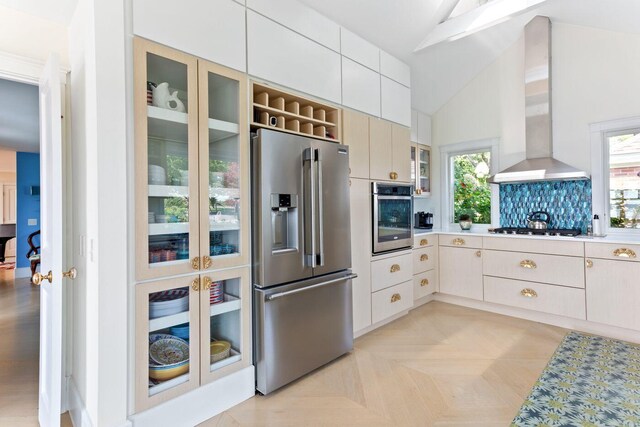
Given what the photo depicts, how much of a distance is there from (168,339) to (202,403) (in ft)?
1.38

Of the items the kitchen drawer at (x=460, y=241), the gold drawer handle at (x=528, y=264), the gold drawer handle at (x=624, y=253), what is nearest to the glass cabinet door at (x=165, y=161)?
the kitchen drawer at (x=460, y=241)

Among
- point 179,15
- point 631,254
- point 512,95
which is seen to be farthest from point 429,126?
point 179,15

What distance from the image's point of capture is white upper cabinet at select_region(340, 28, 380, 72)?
2.83 m

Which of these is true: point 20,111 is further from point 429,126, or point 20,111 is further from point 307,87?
point 429,126

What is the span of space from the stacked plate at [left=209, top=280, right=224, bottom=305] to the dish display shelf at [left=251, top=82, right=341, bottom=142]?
1.05 metres

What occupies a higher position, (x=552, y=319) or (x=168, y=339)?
(x=168, y=339)

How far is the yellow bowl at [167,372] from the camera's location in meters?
1.75

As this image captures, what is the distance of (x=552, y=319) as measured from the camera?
11.0 feet

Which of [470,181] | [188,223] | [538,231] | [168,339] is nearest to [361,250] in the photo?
[188,223]

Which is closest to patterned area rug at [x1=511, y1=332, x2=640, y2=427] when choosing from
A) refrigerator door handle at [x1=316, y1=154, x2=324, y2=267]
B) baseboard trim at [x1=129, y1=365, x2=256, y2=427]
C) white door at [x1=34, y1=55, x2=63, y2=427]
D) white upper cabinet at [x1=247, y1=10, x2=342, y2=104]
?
refrigerator door handle at [x1=316, y1=154, x2=324, y2=267]

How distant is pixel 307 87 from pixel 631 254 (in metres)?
3.12

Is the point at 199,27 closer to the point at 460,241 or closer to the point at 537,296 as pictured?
the point at 460,241

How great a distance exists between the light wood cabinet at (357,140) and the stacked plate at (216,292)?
56.8 inches

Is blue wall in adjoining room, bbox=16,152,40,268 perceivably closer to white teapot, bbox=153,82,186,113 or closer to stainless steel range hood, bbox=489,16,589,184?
white teapot, bbox=153,82,186,113
